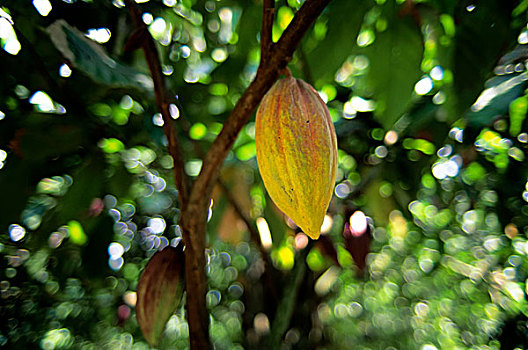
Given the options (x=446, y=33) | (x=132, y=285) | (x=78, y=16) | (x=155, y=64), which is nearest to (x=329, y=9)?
(x=446, y=33)

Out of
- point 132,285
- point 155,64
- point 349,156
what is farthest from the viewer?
point 132,285

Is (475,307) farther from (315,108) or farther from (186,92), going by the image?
(315,108)

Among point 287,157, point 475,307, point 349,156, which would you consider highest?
point 349,156

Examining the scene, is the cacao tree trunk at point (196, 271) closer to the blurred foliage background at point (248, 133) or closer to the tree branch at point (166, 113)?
the tree branch at point (166, 113)

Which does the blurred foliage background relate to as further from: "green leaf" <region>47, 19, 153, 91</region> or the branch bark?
the branch bark

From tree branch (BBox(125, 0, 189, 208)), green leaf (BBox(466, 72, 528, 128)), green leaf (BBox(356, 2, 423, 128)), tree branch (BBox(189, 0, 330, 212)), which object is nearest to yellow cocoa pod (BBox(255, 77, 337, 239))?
tree branch (BBox(189, 0, 330, 212))

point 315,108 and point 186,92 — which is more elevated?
point 186,92

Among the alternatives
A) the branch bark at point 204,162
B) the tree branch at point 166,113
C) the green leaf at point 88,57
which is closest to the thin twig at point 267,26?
the branch bark at point 204,162
